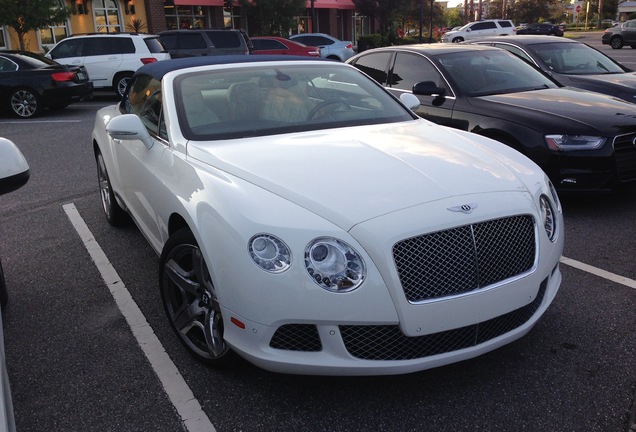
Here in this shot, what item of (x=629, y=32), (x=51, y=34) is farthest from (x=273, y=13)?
(x=629, y=32)

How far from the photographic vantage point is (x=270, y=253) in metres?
2.64

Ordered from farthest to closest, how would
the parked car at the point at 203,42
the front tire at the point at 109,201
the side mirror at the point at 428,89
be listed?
1. the parked car at the point at 203,42
2. the side mirror at the point at 428,89
3. the front tire at the point at 109,201

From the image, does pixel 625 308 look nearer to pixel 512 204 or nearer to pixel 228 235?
pixel 512 204

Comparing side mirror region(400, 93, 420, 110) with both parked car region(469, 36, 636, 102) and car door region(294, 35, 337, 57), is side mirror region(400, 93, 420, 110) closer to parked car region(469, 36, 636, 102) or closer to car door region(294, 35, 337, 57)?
parked car region(469, 36, 636, 102)

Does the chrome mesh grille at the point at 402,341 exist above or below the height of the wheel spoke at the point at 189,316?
above

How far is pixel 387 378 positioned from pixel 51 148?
8431mm

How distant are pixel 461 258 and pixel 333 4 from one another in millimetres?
39486

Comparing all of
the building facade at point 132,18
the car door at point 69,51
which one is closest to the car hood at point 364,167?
the car door at point 69,51

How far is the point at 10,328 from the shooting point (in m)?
3.83

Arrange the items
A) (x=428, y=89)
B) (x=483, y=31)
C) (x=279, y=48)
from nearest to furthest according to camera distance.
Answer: (x=428, y=89) → (x=279, y=48) → (x=483, y=31)

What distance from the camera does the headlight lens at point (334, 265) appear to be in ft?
8.50

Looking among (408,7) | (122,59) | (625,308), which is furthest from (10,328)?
(408,7)

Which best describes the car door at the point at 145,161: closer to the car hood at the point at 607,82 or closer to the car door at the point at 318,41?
the car hood at the point at 607,82

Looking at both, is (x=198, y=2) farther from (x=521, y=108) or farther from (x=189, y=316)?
(x=189, y=316)
